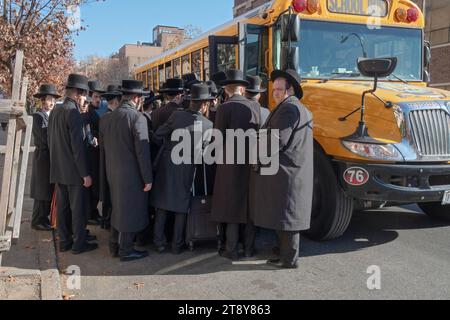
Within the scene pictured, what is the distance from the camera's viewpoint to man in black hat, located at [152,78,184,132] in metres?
5.29

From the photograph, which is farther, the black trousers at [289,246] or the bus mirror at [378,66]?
the bus mirror at [378,66]

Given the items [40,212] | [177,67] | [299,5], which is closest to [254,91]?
[299,5]

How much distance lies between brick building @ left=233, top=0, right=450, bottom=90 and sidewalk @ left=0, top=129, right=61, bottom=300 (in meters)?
19.0

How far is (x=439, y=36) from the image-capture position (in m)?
19.9

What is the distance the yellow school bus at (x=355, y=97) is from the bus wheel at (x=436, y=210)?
1 cm

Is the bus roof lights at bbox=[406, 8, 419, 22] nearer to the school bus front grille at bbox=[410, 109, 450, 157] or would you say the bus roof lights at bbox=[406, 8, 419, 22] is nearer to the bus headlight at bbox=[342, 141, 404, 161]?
the school bus front grille at bbox=[410, 109, 450, 157]

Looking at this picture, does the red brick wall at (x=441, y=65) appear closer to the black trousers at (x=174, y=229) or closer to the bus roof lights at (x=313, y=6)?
the bus roof lights at (x=313, y=6)

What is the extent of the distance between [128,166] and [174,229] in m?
0.92

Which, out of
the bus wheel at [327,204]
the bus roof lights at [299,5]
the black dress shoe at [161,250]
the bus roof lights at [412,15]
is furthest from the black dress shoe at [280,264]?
the bus roof lights at [412,15]

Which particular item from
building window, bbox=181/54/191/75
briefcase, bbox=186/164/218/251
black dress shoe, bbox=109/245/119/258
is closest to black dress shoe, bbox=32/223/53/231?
black dress shoe, bbox=109/245/119/258

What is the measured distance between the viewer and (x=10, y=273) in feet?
13.7

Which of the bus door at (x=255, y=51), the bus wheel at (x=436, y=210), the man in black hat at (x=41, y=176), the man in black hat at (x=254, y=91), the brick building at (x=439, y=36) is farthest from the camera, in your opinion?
the brick building at (x=439, y=36)

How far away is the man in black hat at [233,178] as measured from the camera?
4.59 metres
